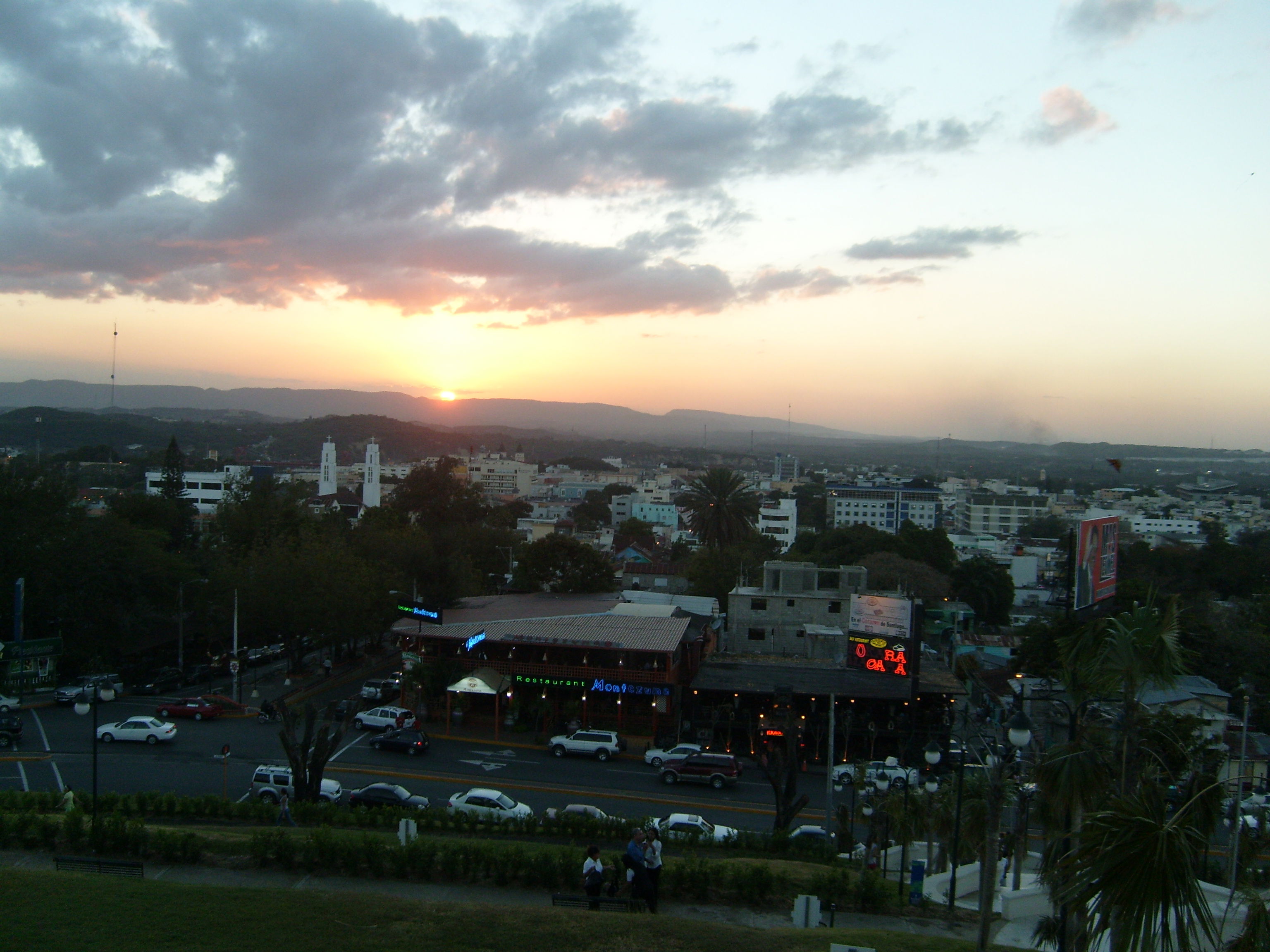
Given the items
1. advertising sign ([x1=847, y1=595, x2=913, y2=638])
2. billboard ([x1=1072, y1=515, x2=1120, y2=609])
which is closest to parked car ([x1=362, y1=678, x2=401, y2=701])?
advertising sign ([x1=847, y1=595, x2=913, y2=638])

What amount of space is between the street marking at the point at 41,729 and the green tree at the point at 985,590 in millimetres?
54079

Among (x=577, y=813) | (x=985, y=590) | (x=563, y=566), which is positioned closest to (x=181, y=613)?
(x=563, y=566)

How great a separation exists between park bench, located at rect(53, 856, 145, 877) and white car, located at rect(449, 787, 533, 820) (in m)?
8.06

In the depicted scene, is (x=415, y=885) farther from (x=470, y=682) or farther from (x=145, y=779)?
(x=470, y=682)

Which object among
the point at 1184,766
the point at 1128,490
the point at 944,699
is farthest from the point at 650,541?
the point at 1128,490

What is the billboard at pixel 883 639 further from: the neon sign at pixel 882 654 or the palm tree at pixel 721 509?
the palm tree at pixel 721 509

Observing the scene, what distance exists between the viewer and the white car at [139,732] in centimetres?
2775

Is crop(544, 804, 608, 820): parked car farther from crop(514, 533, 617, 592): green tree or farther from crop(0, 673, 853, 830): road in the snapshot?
crop(514, 533, 617, 592): green tree

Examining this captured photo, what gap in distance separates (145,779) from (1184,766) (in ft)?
85.3

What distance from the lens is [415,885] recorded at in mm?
14023

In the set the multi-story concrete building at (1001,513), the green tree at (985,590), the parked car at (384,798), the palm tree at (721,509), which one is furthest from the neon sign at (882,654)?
the multi-story concrete building at (1001,513)

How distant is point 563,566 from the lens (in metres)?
46.3

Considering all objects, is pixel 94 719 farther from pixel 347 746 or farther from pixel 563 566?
pixel 563 566

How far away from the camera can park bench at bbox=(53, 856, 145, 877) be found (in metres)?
13.1
